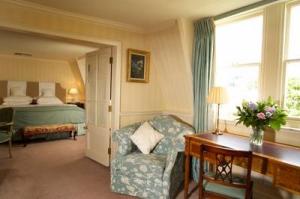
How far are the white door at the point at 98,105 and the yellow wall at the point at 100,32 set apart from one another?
0.30 metres

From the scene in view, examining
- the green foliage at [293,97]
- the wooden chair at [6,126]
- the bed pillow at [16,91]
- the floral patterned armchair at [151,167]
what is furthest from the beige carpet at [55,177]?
the bed pillow at [16,91]

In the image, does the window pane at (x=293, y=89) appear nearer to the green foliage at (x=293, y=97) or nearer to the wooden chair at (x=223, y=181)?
the green foliage at (x=293, y=97)

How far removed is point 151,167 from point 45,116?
3.75 m

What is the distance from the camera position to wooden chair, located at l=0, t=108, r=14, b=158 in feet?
12.8

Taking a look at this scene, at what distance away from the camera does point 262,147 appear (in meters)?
2.08

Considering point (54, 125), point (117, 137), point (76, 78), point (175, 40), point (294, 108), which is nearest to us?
point (294, 108)

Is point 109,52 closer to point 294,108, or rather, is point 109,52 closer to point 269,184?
point 294,108

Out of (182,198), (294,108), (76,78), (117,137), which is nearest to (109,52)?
(117,137)

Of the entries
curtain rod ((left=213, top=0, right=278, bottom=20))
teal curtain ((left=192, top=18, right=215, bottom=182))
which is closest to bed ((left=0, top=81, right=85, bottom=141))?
teal curtain ((left=192, top=18, right=215, bottom=182))

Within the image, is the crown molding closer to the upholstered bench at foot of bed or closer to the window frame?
the window frame

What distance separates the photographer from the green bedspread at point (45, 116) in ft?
16.1

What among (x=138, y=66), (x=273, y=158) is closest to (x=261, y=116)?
(x=273, y=158)

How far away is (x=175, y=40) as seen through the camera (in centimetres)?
325

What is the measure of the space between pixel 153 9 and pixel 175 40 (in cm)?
71
